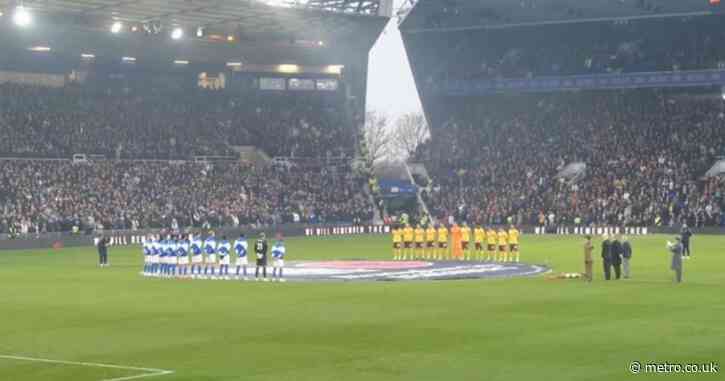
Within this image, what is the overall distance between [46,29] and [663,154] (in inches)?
1715

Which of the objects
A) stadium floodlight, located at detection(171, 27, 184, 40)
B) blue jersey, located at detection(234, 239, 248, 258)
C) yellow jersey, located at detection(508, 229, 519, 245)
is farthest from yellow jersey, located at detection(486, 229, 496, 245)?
stadium floodlight, located at detection(171, 27, 184, 40)

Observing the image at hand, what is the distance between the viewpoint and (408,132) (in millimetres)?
146625

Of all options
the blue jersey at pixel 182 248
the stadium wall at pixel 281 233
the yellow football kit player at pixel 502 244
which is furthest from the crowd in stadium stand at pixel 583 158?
the blue jersey at pixel 182 248

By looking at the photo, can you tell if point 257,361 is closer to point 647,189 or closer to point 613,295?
point 613,295

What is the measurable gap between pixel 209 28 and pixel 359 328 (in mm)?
62220

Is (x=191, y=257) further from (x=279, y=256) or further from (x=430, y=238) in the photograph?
(x=430, y=238)

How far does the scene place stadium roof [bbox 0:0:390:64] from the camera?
7800 cm

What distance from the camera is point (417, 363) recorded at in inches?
883

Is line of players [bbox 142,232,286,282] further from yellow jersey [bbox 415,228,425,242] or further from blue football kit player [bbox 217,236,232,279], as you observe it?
yellow jersey [bbox 415,228,425,242]

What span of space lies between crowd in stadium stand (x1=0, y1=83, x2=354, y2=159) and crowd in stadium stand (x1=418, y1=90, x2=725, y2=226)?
1001 cm

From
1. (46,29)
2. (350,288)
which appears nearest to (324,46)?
(46,29)

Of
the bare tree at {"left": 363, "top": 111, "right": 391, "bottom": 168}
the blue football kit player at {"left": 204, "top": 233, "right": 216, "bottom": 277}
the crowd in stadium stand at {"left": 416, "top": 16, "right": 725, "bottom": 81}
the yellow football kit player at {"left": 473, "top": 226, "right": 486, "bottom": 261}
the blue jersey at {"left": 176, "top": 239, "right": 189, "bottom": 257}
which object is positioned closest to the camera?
the blue football kit player at {"left": 204, "top": 233, "right": 216, "bottom": 277}

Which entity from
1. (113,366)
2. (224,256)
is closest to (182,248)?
(224,256)

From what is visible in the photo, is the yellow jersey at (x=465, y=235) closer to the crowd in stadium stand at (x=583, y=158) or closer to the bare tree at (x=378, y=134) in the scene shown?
the crowd in stadium stand at (x=583, y=158)
